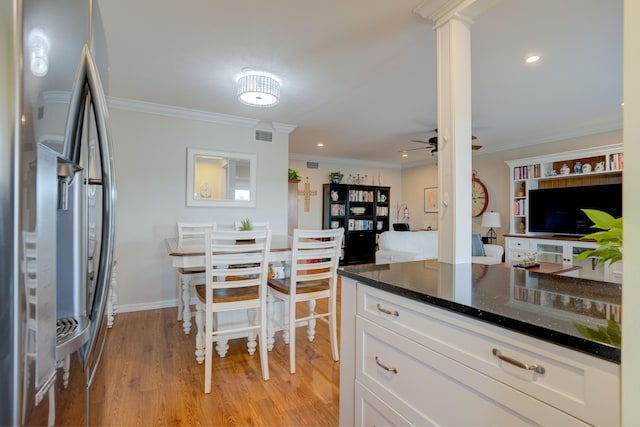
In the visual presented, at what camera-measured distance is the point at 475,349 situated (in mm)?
885

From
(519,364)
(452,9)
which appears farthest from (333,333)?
(452,9)

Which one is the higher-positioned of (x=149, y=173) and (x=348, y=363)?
(x=149, y=173)

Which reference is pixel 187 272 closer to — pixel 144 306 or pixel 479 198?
pixel 144 306

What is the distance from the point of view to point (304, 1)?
6.00ft

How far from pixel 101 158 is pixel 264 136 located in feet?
11.5

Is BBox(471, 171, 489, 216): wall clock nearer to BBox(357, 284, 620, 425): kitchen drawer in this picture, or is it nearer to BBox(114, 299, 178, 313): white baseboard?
BBox(114, 299, 178, 313): white baseboard

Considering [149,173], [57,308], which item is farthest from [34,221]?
[149,173]

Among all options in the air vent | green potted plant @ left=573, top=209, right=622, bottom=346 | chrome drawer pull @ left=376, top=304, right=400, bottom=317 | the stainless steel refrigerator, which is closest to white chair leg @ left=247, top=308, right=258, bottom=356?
chrome drawer pull @ left=376, top=304, right=400, bottom=317

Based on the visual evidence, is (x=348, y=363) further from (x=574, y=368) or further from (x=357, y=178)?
(x=357, y=178)

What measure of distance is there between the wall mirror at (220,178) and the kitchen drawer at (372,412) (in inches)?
123

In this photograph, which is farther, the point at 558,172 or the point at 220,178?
the point at 558,172

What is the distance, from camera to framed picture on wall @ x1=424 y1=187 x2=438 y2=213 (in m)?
6.84

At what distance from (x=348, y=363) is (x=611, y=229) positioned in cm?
105

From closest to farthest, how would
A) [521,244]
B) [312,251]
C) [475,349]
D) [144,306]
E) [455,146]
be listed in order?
[475,349] < [455,146] < [312,251] < [144,306] < [521,244]
